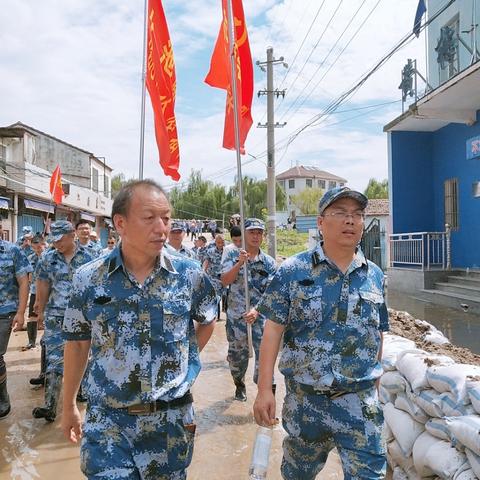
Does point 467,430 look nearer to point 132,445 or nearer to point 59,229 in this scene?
point 132,445

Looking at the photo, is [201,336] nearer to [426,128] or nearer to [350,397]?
[350,397]

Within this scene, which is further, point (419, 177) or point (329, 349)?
point (419, 177)

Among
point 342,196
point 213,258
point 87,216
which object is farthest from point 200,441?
point 87,216

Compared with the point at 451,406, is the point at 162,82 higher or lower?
higher

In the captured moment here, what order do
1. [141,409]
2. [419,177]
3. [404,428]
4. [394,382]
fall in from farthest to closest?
[419,177] < [394,382] < [404,428] < [141,409]

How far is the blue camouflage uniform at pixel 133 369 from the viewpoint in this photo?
6.99 feet

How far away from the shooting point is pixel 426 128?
15.8 metres

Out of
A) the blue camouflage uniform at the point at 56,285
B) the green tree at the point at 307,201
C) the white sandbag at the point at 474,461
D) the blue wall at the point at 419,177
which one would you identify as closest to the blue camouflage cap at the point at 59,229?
the blue camouflage uniform at the point at 56,285

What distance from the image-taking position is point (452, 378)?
3076mm

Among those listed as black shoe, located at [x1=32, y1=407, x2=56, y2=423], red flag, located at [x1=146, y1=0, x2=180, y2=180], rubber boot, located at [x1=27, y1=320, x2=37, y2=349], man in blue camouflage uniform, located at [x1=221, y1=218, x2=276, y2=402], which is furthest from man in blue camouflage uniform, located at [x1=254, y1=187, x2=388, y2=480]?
rubber boot, located at [x1=27, y1=320, x2=37, y2=349]

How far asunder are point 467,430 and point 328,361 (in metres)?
0.89

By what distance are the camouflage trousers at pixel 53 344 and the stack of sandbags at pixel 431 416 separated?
9.68 ft

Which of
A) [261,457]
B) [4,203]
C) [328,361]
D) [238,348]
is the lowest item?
[238,348]

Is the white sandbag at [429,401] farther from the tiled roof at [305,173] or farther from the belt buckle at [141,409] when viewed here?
the tiled roof at [305,173]
